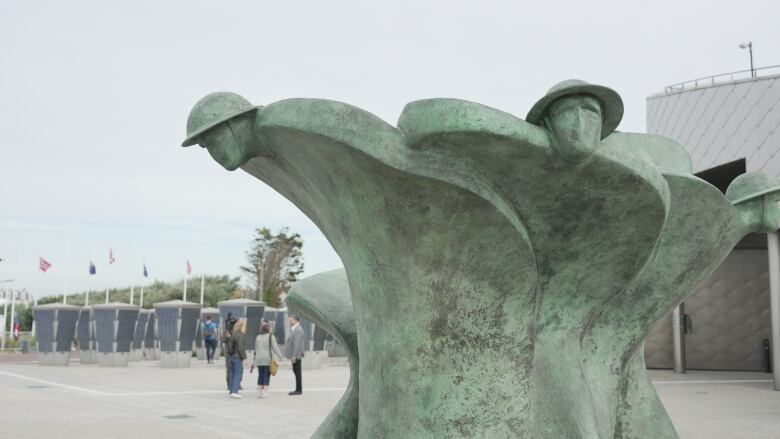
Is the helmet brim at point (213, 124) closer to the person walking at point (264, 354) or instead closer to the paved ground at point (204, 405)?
the paved ground at point (204, 405)

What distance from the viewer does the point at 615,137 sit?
5.61m

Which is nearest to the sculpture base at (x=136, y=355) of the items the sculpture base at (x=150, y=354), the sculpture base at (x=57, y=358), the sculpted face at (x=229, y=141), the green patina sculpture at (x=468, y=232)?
the sculpture base at (x=150, y=354)

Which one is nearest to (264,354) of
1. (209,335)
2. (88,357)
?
(209,335)

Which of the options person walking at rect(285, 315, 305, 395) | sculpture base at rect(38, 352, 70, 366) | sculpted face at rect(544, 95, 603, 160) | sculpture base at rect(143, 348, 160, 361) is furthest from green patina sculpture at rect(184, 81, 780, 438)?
sculpture base at rect(143, 348, 160, 361)

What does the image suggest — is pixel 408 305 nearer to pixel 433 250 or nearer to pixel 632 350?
pixel 433 250

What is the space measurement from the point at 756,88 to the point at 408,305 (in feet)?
51.4

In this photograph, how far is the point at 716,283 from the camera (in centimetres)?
2067

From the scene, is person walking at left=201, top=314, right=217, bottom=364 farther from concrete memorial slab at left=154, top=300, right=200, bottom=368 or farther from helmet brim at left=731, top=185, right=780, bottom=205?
helmet brim at left=731, top=185, right=780, bottom=205

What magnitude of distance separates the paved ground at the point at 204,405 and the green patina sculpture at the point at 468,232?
4.91 m

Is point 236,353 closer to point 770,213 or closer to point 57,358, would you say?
point 770,213

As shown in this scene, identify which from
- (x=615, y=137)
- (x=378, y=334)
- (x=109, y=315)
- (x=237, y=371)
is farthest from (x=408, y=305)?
(x=109, y=315)

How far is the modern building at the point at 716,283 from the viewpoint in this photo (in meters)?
17.9

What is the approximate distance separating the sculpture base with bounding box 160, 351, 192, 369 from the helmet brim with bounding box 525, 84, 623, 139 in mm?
18232

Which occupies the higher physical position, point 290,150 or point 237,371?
point 290,150
